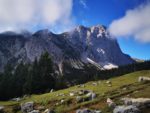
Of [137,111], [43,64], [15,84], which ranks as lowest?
[137,111]

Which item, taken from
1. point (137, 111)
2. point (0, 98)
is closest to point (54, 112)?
point (137, 111)

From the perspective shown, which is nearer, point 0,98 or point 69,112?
point 69,112

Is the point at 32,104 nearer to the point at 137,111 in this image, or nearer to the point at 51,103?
the point at 51,103

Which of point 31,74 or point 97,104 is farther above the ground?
point 31,74

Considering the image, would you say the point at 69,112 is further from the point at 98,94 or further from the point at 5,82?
the point at 5,82

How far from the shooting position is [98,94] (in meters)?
73.4

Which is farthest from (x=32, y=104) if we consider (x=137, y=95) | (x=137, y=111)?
(x=137, y=111)

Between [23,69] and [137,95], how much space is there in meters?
→ 79.7

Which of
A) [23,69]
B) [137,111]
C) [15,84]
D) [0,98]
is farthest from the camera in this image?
[23,69]

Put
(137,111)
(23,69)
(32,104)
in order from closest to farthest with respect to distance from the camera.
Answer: (137,111), (32,104), (23,69)

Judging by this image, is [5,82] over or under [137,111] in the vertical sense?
over

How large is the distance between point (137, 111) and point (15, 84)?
3395 inches

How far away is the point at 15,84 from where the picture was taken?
12369 cm

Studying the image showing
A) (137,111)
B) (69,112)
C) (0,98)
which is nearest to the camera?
(137,111)
